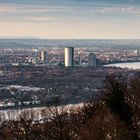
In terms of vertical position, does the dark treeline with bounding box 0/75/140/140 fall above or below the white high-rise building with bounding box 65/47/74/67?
above

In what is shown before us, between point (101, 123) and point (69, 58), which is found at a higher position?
point (101, 123)

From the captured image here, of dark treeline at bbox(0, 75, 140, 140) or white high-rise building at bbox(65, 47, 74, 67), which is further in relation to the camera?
white high-rise building at bbox(65, 47, 74, 67)

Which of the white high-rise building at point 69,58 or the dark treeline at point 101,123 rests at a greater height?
the dark treeline at point 101,123

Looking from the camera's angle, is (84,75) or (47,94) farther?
(84,75)

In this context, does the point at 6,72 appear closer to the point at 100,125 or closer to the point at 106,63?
the point at 106,63

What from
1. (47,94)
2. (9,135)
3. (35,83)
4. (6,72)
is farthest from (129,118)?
(6,72)

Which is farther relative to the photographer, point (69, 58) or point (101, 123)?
point (69, 58)

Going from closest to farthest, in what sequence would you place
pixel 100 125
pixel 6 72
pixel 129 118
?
pixel 100 125
pixel 129 118
pixel 6 72

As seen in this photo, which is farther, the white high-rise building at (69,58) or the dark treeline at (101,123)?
the white high-rise building at (69,58)
